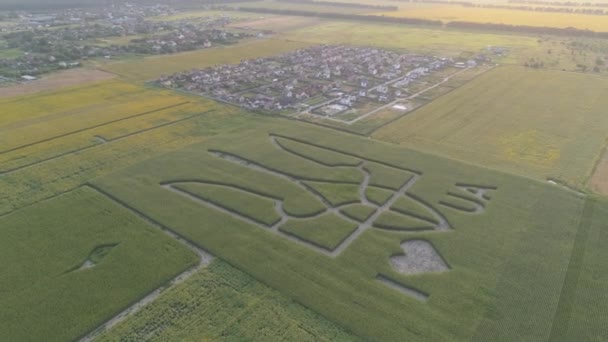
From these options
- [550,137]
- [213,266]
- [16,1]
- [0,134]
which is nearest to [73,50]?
[0,134]

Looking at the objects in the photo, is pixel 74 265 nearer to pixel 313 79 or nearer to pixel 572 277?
pixel 572 277

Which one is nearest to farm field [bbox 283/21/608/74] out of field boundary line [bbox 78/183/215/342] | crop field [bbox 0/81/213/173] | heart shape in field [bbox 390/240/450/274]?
crop field [bbox 0/81/213/173]

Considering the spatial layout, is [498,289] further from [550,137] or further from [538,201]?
[550,137]

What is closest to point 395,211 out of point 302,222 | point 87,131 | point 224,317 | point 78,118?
point 302,222

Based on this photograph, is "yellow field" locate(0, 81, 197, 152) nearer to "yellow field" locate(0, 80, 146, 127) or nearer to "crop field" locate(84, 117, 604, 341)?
"yellow field" locate(0, 80, 146, 127)

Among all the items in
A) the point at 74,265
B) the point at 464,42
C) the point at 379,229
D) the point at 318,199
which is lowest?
the point at 74,265
